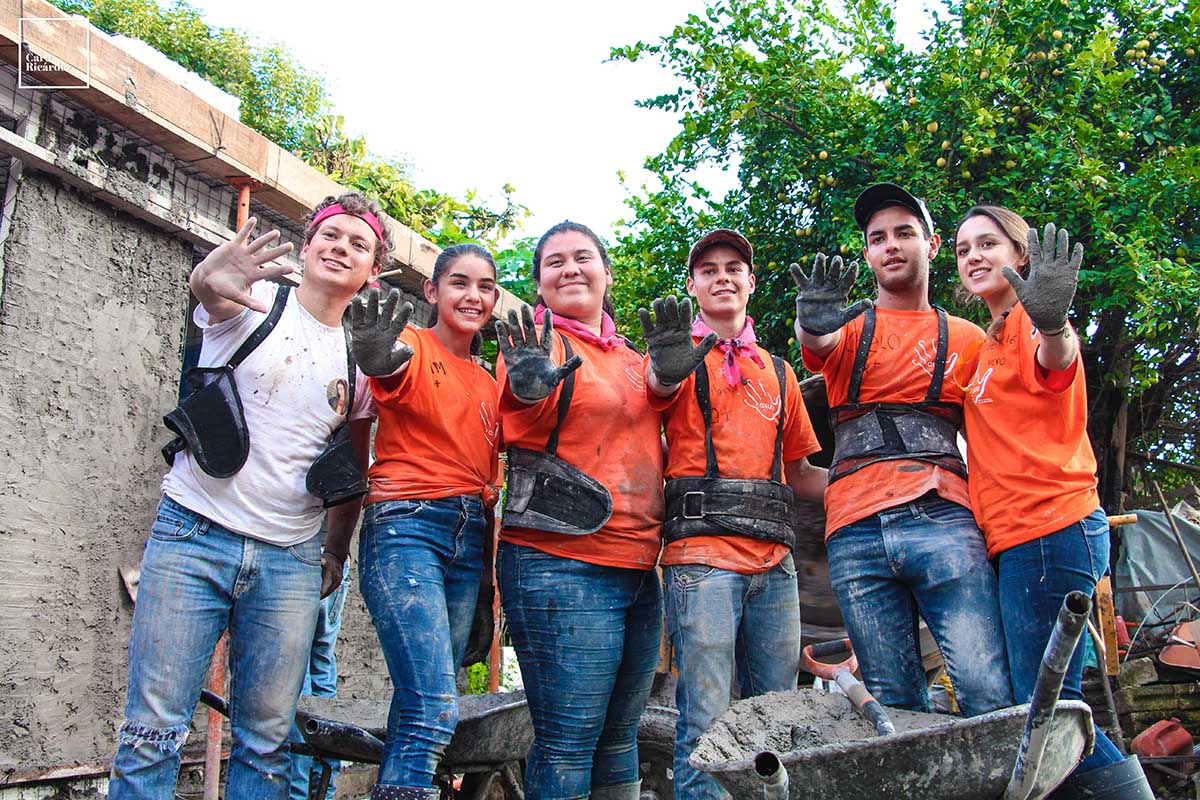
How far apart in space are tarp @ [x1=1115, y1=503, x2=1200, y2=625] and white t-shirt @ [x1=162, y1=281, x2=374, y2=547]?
8308 millimetres

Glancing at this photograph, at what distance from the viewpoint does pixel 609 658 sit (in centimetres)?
280

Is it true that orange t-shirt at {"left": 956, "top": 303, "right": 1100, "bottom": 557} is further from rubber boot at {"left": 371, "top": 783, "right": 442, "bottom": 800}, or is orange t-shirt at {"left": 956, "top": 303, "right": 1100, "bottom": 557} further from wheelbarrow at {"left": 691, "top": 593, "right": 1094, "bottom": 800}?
rubber boot at {"left": 371, "top": 783, "right": 442, "bottom": 800}

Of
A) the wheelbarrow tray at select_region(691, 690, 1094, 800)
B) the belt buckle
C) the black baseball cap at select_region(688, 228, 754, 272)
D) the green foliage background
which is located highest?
the green foliage background

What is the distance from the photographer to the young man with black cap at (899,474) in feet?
8.46

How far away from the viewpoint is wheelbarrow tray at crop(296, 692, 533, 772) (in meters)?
2.99

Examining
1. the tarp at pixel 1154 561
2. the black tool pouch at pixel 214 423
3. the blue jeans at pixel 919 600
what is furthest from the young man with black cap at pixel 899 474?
the tarp at pixel 1154 561

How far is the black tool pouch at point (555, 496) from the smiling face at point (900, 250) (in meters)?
1.11

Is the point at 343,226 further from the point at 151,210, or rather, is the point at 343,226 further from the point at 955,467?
the point at 955,467

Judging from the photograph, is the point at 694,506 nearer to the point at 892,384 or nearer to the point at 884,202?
the point at 892,384

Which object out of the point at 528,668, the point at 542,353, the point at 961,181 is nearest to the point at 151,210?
the point at 542,353

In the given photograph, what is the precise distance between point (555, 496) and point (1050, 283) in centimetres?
147

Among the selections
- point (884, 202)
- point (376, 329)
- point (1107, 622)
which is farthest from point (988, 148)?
point (376, 329)

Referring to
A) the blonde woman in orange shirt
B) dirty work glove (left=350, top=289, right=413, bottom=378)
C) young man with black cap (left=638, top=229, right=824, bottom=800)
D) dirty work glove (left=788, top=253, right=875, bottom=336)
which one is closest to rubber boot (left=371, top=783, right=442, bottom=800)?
young man with black cap (left=638, top=229, right=824, bottom=800)

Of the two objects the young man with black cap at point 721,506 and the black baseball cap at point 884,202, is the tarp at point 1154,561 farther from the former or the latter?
the young man with black cap at point 721,506
